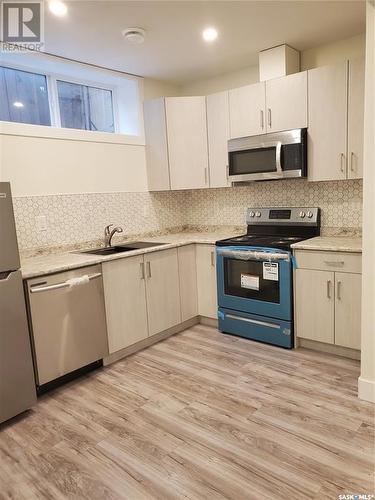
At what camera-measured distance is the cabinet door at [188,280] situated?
3658 mm

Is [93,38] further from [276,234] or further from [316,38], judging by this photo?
[276,234]

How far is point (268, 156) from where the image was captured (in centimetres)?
330

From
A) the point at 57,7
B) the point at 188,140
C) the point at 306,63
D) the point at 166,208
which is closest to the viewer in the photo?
the point at 57,7

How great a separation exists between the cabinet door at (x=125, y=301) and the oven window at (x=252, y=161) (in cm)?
124

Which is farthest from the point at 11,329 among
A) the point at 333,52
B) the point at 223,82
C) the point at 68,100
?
the point at 333,52

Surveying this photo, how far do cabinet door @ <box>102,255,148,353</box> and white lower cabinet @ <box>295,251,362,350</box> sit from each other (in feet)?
4.32

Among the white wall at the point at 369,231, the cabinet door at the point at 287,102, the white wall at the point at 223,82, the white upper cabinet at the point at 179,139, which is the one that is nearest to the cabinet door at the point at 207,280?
the white upper cabinet at the point at 179,139

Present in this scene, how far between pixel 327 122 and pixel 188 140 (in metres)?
1.36

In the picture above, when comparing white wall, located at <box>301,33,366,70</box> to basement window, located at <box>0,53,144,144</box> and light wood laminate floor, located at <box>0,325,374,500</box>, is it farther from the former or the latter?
light wood laminate floor, located at <box>0,325,374,500</box>

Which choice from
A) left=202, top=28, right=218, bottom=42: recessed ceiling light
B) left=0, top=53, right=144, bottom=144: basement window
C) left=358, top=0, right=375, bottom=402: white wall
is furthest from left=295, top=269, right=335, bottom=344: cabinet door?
left=0, top=53, right=144, bottom=144: basement window

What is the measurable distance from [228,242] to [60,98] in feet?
6.79

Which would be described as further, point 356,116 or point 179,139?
point 179,139

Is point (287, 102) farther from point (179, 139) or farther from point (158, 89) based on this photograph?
point (158, 89)

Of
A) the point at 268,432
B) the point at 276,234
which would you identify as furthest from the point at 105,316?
the point at 276,234
